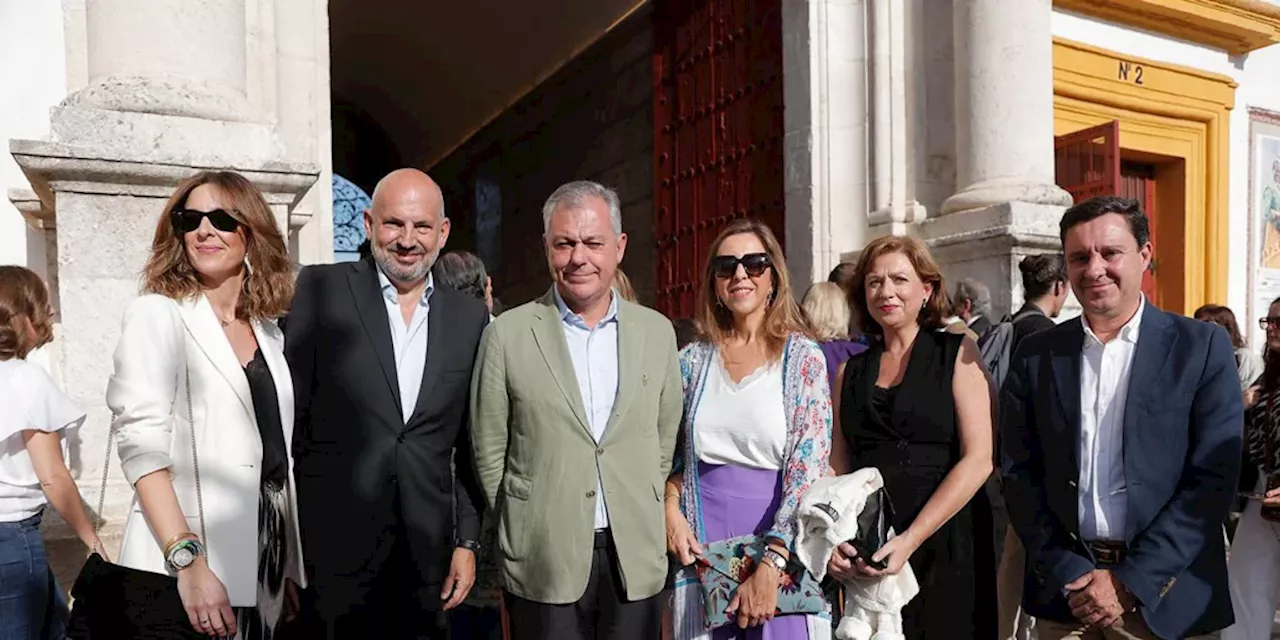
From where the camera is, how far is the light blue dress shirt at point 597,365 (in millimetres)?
2498

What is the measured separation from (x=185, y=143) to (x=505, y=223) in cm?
997

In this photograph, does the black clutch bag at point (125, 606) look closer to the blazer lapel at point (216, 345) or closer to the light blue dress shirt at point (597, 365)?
the blazer lapel at point (216, 345)

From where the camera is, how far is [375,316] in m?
2.57

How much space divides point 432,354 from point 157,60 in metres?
2.42

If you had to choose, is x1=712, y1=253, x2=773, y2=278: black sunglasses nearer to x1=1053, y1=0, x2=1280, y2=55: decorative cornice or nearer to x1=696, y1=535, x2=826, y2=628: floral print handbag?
Answer: x1=696, y1=535, x2=826, y2=628: floral print handbag

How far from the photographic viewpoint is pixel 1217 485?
92.8 inches

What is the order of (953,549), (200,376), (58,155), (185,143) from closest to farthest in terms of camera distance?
(200,376) → (953,549) → (58,155) → (185,143)

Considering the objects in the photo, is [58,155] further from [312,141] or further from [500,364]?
[500,364]

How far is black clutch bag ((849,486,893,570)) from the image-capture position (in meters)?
2.54

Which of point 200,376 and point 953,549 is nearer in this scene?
point 200,376

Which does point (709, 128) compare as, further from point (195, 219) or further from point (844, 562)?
point (195, 219)

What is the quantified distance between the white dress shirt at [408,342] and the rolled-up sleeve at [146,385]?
22.3 inches

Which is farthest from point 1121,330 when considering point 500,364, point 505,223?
point 505,223

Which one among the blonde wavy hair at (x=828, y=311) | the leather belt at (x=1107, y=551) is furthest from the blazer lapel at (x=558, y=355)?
the blonde wavy hair at (x=828, y=311)
